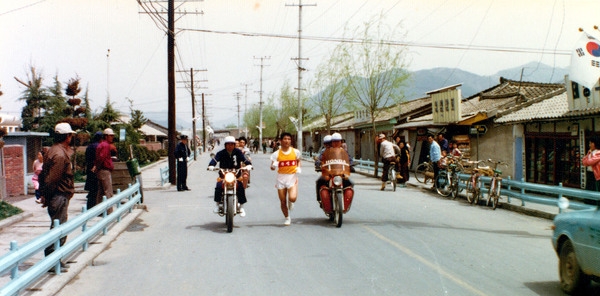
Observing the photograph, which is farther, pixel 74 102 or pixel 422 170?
pixel 74 102

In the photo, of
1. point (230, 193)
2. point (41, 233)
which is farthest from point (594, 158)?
point (41, 233)

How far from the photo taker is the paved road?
625 cm

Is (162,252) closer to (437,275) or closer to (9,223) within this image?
(437,275)

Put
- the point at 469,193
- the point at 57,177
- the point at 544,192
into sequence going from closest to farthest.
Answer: the point at 57,177
the point at 544,192
the point at 469,193

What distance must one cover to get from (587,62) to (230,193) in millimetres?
7357

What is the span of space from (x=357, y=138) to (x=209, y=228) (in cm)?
3598

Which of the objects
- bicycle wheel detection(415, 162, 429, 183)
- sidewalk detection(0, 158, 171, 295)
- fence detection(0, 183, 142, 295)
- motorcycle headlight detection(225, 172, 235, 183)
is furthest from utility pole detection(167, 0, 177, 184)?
fence detection(0, 183, 142, 295)

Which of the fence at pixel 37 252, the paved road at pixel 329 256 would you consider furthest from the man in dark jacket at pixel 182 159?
the fence at pixel 37 252

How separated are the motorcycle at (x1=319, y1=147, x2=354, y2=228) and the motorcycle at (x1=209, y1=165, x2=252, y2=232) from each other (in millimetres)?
1564

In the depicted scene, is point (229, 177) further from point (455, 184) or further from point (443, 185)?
point (443, 185)

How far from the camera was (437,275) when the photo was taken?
670 centimetres

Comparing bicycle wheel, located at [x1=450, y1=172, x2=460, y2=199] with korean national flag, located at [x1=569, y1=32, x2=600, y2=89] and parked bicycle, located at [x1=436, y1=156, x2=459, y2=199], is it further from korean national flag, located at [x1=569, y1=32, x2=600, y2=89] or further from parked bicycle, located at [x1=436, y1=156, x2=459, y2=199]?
korean national flag, located at [x1=569, y1=32, x2=600, y2=89]

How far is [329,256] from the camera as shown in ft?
25.7

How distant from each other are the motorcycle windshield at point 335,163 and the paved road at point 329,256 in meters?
1.05
